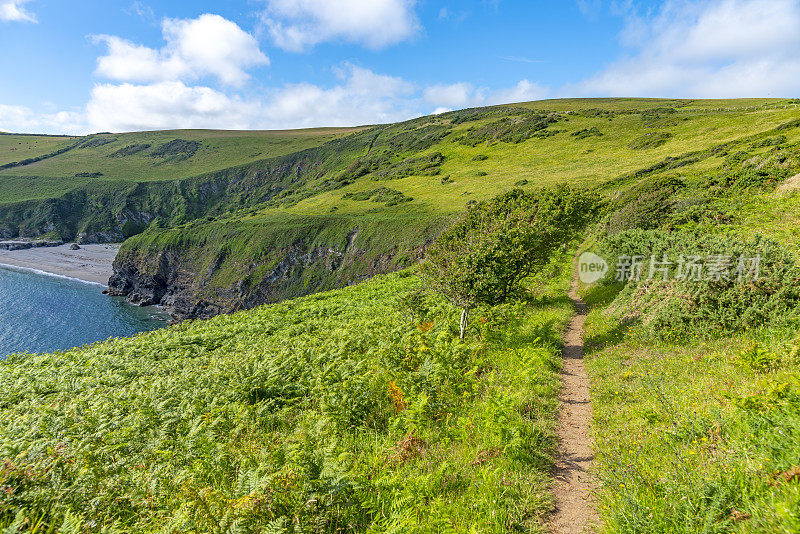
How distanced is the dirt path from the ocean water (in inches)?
2841

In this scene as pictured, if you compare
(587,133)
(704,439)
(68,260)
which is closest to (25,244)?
(68,260)

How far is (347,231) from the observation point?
240 feet

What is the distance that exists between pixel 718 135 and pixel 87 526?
337 feet

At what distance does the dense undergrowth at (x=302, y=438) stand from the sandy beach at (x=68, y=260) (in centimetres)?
10820

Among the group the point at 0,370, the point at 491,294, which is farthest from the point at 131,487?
the point at 0,370

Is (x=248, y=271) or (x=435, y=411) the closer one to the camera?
(x=435, y=411)

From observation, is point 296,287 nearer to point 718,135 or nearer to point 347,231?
point 347,231

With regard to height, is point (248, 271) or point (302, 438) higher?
point (302, 438)

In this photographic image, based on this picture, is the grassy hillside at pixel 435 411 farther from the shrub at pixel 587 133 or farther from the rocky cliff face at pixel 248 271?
the shrub at pixel 587 133

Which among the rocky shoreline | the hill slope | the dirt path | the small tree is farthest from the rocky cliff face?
the rocky shoreline

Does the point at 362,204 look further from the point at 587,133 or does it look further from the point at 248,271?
the point at 587,133

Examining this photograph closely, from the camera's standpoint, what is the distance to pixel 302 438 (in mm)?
7520

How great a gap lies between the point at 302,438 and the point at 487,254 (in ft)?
32.1

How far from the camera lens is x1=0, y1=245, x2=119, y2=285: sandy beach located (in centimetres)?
9781
